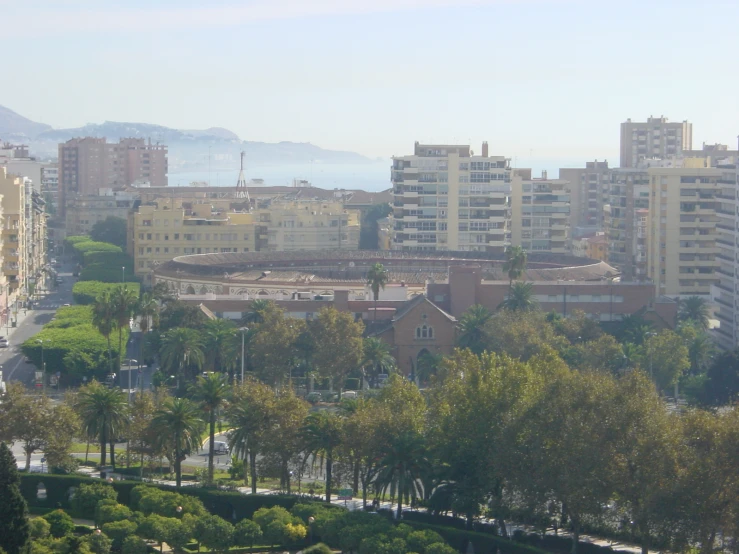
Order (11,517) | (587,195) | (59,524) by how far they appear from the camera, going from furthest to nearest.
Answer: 1. (587,195)
2. (59,524)
3. (11,517)

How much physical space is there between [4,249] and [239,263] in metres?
18.3

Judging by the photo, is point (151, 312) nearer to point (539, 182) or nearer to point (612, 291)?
point (612, 291)

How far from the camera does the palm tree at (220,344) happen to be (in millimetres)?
78944

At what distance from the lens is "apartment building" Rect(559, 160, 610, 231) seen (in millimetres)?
172375

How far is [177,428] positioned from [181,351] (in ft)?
77.1

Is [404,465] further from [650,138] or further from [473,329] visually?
[650,138]

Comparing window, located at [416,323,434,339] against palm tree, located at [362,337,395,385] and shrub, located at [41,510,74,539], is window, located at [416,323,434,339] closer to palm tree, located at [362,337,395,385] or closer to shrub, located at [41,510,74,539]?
palm tree, located at [362,337,395,385]

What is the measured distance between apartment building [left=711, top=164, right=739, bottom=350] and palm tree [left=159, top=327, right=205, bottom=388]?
3251 cm

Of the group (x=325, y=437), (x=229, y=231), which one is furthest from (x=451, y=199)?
(x=325, y=437)

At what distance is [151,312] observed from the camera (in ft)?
272

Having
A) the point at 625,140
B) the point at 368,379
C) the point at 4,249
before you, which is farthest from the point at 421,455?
the point at 625,140

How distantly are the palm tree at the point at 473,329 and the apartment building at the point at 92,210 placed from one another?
362 ft

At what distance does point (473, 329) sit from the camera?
270ft

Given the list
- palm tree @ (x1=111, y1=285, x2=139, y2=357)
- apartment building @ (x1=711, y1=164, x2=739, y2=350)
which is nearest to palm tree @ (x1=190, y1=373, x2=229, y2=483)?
palm tree @ (x1=111, y1=285, x2=139, y2=357)
